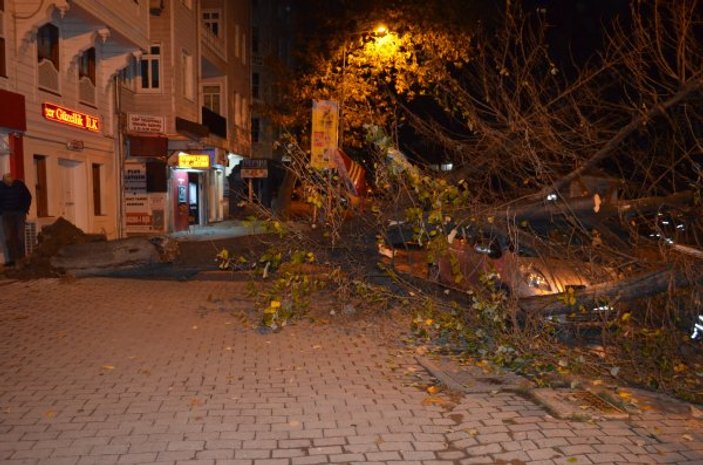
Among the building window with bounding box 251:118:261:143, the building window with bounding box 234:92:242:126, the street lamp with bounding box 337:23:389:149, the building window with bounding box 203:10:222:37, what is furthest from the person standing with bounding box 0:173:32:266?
the building window with bounding box 251:118:261:143

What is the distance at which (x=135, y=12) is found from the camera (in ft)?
53.9

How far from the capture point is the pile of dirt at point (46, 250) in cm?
1057

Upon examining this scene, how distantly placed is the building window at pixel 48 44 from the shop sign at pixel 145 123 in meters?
3.67

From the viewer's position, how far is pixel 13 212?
37.2ft

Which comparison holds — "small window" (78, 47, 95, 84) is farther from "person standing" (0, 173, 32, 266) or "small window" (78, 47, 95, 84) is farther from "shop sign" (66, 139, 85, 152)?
"person standing" (0, 173, 32, 266)

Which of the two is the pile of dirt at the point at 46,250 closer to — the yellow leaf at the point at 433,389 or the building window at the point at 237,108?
the yellow leaf at the point at 433,389

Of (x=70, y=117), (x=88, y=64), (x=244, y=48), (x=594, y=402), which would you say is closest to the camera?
(x=594, y=402)

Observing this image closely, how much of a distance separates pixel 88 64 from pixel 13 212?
643 cm

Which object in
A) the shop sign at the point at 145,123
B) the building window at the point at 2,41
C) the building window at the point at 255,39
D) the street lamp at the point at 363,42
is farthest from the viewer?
the building window at the point at 255,39

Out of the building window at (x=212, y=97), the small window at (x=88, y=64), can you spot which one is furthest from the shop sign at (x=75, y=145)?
the building window at (x=212, y=97)

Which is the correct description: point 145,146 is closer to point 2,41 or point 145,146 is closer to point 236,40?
point 2,41

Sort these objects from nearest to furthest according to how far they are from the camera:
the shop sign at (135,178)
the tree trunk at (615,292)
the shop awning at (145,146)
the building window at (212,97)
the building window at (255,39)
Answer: the tree trunk at (615,292)
the shop awning at (145,146)
the shop sign at (135,178)
the building window at (212,97)
the building window at (255,39)

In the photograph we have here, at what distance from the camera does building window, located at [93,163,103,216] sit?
1692 cm

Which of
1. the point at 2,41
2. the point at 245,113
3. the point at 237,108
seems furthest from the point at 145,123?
the point at 245,113
